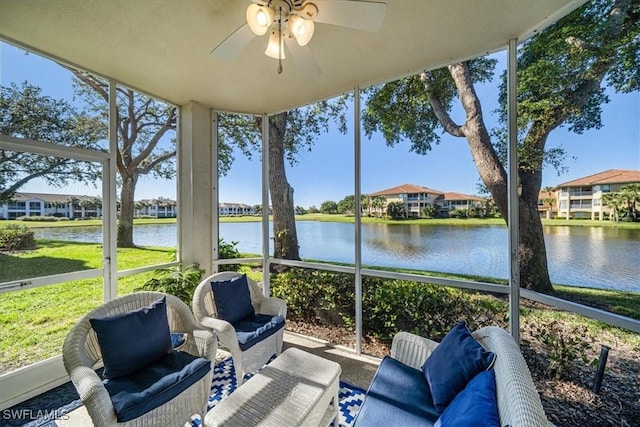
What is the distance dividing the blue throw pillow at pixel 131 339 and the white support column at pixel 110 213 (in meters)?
1.16

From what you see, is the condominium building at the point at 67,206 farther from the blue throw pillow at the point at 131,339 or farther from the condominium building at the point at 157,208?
the blue throw pillow at the point at 131,339

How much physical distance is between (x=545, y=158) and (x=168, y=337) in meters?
3.18

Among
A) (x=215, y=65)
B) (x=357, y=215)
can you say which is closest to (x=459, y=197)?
(x=357, y=215)

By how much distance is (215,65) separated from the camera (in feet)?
7.94

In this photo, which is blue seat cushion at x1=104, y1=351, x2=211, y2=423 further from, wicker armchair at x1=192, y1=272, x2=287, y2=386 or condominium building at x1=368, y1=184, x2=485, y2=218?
condominium building at x1=368, y1=184, x2=485, y2=218

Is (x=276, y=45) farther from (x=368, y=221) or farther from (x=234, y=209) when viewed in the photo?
(x=234, y=209)

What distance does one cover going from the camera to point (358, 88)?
9.42 feet

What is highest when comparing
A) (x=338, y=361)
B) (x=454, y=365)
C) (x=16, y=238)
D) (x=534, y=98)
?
(x=534, y=98)

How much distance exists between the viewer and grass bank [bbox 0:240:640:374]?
6.43 ft

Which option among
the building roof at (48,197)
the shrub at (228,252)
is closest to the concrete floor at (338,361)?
the shrub at (228,252)

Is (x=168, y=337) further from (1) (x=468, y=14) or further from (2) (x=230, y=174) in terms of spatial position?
(1) (x=468, y=14)

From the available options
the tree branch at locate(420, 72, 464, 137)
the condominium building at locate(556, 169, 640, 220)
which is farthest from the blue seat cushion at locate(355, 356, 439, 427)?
the tree branch at locate(420, 72, 464, 137)

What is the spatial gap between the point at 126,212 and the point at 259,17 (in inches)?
102

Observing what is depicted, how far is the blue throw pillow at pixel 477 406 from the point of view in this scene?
1.00 meters
